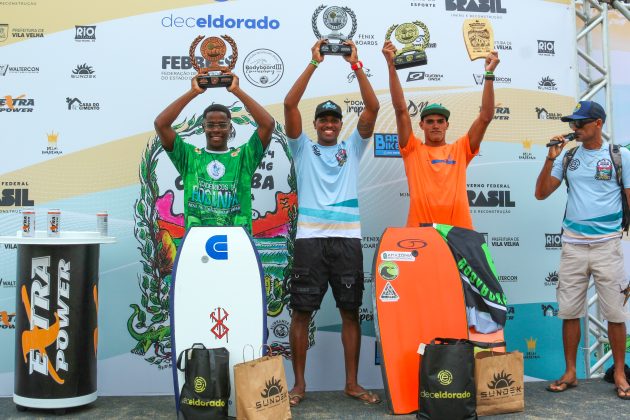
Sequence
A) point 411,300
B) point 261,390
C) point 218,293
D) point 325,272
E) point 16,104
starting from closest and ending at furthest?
point 261,390
point 218,293
point 411,300
point 325,272
point 16,104

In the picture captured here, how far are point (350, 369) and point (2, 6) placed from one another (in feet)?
10.4

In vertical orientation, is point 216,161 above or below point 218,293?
above

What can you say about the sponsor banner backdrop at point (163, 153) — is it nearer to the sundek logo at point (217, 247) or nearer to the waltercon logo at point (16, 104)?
the waltercon logo at point (16, 104)

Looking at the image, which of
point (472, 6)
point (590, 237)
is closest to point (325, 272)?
point (590, 237)

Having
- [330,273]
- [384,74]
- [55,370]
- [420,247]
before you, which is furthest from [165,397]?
[384,74]

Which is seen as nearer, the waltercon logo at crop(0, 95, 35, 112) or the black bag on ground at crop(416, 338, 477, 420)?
the black bag on ground at crop(416, 338, 477, 420)

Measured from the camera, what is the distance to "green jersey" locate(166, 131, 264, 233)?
122 inches

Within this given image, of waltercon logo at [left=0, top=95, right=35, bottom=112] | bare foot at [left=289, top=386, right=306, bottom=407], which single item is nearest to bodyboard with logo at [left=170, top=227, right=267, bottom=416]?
bare foot at [left=289, top=386, right=306, bottom=407]

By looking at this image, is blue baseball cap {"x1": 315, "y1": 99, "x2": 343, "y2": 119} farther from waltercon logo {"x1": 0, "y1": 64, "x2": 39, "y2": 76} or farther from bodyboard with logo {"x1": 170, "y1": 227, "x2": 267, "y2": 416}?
waltercon logo {"x1": 0, "y1": 64, "x2": 39, "y2": 76}

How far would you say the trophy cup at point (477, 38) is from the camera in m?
3.83

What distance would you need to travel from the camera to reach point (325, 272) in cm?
316

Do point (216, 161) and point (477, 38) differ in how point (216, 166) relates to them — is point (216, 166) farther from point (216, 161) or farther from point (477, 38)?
point (477, 38)

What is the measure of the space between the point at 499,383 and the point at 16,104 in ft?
11.0

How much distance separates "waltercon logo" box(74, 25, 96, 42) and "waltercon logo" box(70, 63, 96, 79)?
17 cm
